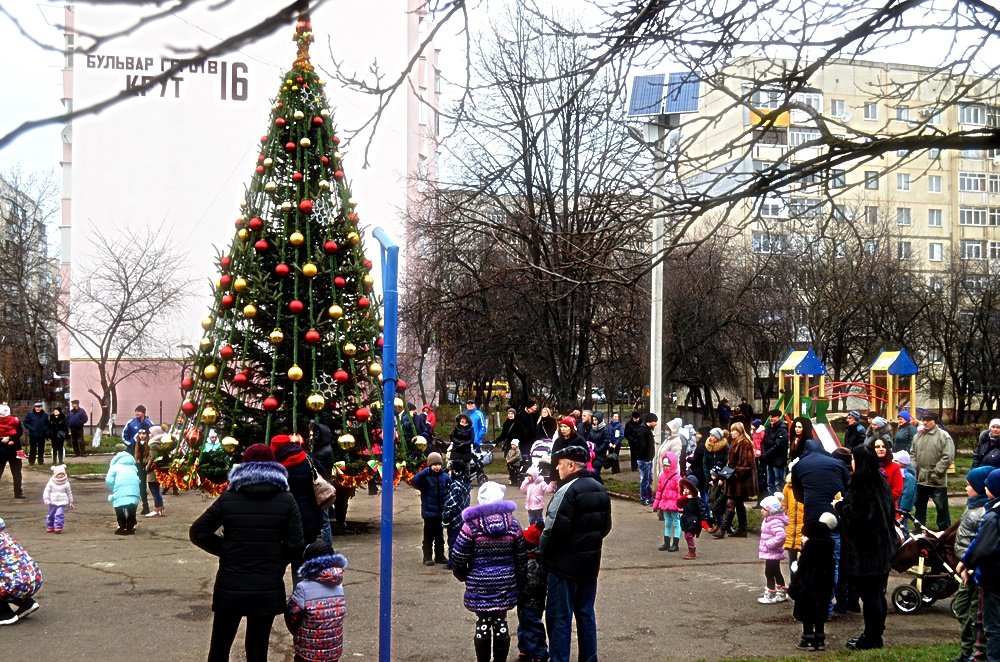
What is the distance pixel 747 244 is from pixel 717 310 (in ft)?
32.3

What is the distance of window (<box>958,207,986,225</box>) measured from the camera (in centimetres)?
6216

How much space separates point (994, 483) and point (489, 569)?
367cm

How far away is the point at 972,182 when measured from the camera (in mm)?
62719

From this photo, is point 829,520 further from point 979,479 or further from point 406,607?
point 406,607

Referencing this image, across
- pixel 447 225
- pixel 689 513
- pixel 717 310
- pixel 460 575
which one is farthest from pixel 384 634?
pixel 717 310

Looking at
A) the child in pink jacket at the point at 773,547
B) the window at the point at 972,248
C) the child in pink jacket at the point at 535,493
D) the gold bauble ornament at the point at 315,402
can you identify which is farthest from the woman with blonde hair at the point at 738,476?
the window at the point at 972,248

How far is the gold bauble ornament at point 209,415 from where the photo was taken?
518 inches

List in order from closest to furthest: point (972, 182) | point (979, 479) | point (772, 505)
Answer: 1. point (979, 479)
2. point (772, 505)
3. point (972, 182)

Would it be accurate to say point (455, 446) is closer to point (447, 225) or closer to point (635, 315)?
point (447, 225)

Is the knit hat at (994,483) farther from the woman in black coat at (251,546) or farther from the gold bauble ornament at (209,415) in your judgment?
the gold bauble ornament at (209,415)

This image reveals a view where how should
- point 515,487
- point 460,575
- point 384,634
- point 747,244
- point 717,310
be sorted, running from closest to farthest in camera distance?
point 384,634 < point 460,575 < point 515,487 < point 717,310 < point 747,244

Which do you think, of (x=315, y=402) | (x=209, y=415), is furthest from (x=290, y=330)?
(x=209, y=415)

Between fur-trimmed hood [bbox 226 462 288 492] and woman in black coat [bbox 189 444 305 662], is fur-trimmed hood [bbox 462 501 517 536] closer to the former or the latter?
woman in black coat [bbox 189 444 305 662]

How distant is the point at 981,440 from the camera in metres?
15.6
